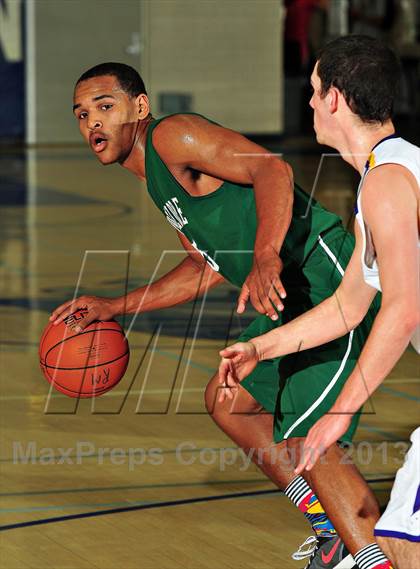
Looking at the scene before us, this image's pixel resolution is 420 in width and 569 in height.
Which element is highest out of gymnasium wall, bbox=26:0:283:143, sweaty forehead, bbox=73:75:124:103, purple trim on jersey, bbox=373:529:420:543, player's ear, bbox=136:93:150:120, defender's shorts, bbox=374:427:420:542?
gymnasium wall, bbox=26:0:283:143

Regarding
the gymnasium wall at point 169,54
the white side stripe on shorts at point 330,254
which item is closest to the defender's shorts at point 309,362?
the white side stripe on shorts at point 330,254

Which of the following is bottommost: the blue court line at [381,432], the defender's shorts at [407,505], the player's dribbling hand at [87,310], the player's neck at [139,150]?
the blue court line at [381,432]

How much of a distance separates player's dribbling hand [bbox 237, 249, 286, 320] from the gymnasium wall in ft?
55.0

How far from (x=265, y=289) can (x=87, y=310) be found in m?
0.99

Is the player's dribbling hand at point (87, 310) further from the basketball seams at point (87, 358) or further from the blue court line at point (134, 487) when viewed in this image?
the blue court line at point (134, 487)

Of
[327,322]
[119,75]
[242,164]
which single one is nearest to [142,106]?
[119,75]

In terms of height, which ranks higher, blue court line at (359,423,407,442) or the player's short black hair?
the player's short black hair

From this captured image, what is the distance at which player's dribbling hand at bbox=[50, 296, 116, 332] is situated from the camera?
401 cm

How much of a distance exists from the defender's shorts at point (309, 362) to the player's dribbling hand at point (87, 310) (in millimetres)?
485

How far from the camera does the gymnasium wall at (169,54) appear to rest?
19.6m

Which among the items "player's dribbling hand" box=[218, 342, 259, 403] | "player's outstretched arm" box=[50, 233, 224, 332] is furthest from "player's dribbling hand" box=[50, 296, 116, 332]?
"player's dribbling hand" box=[218, 342, 259, 403]

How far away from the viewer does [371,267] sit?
2916 millimetres

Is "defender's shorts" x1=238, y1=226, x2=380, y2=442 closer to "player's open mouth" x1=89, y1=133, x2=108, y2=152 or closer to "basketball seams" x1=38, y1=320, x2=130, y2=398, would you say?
"basketball seams" x1=38, y1=320, x2=130, y2=398

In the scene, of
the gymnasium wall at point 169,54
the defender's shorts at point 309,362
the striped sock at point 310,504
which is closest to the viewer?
the defender's shorts at point 309,362
